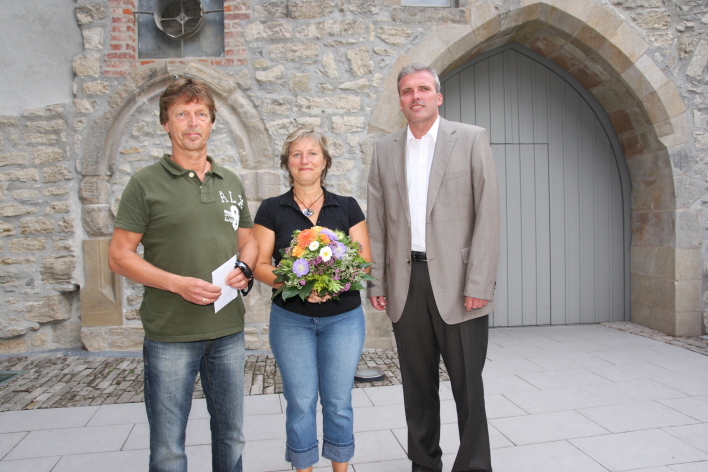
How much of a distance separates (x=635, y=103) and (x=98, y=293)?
573 cm

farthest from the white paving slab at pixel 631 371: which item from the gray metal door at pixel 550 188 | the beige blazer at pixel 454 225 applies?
the beige blazer at pixel 454 225

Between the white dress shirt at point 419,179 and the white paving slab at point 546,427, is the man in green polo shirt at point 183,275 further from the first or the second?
the white paving slab at point 546,427

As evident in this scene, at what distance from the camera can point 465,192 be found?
7.70 feet

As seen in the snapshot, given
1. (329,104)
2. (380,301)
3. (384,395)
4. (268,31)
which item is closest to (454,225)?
(380,301)

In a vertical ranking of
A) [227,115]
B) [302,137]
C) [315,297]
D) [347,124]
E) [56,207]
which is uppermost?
[227,115]

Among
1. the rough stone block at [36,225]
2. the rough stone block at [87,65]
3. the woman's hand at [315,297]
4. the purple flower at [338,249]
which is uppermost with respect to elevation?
the rough stone block at [87,65]

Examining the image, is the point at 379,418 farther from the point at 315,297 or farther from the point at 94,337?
the point at 94,337

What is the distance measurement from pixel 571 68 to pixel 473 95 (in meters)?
1.12

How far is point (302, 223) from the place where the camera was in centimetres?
222

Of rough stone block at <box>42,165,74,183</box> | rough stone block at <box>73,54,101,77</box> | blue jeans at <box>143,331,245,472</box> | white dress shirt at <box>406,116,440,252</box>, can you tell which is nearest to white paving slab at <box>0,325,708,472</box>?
blue jeans at <box>143,331,245,472</box>

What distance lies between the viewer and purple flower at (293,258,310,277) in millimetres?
1919

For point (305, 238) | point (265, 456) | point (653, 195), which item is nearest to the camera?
point (305, 238)

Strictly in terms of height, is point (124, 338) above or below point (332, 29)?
below

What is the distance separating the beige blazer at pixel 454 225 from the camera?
2281 mm
